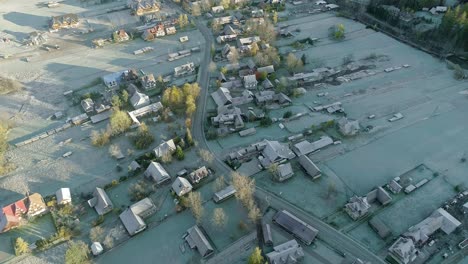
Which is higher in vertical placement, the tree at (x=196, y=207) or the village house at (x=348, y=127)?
the village house at (x=348, y=127)

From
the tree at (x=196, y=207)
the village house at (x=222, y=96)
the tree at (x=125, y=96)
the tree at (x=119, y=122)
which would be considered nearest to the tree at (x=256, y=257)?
the tree at (x=196, y=207)

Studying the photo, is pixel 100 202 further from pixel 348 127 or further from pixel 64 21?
pixel 64 21

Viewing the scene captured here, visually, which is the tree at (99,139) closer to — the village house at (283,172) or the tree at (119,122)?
the tree at (119,122)

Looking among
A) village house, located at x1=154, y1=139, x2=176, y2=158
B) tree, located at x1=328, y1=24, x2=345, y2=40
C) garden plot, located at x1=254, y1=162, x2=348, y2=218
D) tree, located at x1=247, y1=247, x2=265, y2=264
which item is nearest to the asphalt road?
garden plot, located at x1=254, y1=162, x2=348, y2=218

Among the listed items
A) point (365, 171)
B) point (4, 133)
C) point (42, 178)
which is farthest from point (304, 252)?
point (4, 133)

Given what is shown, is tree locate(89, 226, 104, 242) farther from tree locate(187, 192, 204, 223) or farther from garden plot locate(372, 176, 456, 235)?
garden plot locate(372, 176, 456, 235)

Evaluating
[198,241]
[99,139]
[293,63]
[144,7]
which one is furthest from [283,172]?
[144,7]

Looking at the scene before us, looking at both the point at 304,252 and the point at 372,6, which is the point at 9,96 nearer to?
the point at 304,252
